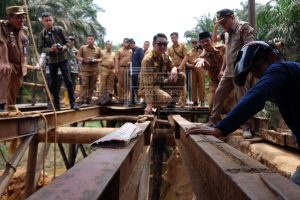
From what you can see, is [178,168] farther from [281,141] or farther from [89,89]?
[89,89]

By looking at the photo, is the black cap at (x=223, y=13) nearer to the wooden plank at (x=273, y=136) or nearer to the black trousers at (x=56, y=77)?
the wooden plank at (x=273, y=136)

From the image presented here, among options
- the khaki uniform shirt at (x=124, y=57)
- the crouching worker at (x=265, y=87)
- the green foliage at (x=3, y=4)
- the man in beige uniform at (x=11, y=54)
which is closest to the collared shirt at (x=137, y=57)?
the khaki uniform shirt at (x=124, y=57)

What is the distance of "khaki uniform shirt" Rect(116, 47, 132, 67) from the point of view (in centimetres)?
1244

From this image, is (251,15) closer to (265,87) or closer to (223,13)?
(223,13)

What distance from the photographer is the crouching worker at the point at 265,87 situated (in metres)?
2.25

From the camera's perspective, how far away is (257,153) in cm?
452

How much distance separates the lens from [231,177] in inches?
71.6

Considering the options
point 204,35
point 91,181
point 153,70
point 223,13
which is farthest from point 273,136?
point 153,70

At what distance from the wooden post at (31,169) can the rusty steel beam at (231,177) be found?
9.26 ft

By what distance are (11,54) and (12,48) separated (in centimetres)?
10

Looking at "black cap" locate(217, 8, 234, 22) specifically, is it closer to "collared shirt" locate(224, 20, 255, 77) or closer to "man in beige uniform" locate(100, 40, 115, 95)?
"collared shirt" locate(224, 20, 255, 77)

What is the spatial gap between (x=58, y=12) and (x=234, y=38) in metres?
19.4

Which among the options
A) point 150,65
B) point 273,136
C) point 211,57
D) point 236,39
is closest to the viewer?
point 273,136

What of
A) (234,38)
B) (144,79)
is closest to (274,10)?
(144,79)
